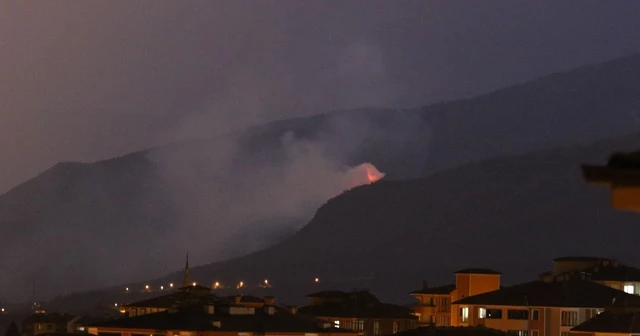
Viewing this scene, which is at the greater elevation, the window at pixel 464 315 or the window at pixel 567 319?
the window at pixel 464 315

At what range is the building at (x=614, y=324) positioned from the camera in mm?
54031

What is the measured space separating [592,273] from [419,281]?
349ft

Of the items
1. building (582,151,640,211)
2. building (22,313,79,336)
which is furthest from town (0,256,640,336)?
building (582,151,640,211)

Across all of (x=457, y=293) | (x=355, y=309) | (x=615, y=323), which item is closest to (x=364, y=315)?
(x=355, y=309)

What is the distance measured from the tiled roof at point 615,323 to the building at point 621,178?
158 feet

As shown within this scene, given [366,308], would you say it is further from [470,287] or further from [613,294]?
[613,294]

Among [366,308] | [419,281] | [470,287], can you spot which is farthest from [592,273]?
[419,281]

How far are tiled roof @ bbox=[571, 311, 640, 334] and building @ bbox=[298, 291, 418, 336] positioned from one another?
2631 cm

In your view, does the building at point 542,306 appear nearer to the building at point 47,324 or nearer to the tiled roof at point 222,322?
the tiled roof at point 222,322

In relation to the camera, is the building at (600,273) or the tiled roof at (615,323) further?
the building at (600,273)

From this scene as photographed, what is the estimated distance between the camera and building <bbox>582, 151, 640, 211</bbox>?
5.91 m

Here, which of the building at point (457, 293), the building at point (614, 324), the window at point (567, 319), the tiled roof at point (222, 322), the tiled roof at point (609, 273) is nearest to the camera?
the building at point (614, 324)

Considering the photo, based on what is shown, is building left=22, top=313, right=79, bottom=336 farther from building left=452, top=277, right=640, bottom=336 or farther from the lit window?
the lit window

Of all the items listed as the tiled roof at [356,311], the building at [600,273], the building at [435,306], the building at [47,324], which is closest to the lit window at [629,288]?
the building at [600,273]
